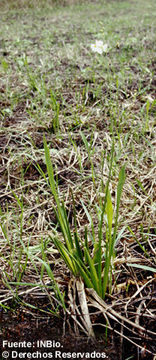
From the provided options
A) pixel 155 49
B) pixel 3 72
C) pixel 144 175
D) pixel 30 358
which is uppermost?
pixel 155 49

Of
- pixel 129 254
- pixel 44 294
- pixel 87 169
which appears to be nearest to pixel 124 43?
pixel 87 169

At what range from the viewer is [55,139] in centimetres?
180

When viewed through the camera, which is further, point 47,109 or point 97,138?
point 47,109

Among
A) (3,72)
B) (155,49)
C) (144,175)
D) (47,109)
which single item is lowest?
(144,175)

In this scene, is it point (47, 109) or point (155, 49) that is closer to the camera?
point (47, 109)

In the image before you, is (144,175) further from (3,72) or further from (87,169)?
(3,72)

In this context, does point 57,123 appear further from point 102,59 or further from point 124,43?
point 124,43

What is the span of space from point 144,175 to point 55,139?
68 cm

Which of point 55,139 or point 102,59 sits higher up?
point 102,59

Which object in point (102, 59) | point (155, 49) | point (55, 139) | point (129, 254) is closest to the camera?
point (129, 254)

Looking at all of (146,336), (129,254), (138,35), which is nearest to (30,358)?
(146,336)

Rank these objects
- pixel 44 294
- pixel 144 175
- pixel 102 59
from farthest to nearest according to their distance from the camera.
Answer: pixel 102 59 < pixel 144 175 < pixel 44 294

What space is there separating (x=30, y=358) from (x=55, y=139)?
1.32m

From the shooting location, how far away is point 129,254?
3.47 feet
